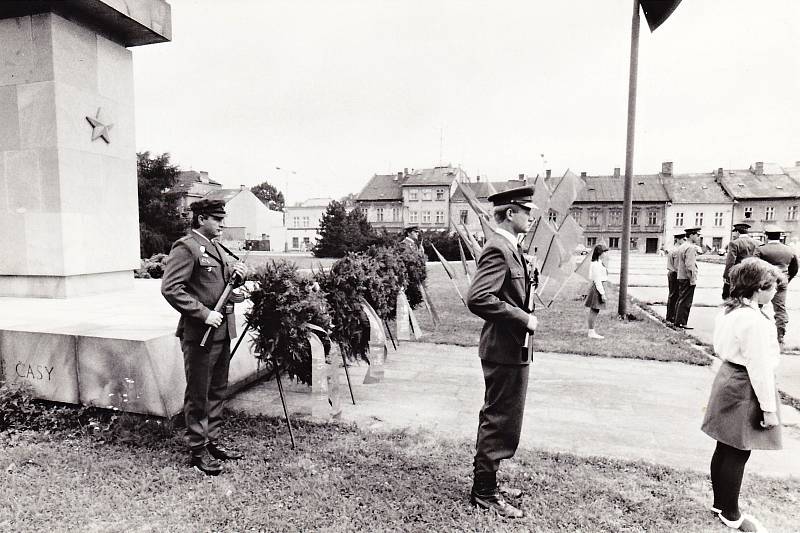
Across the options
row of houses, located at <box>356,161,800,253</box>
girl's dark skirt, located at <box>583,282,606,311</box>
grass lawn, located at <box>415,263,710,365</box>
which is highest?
row of houses, located at <box>356,161,800,253</box>

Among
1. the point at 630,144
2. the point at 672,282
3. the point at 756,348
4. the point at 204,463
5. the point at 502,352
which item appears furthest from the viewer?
the point at 672,282

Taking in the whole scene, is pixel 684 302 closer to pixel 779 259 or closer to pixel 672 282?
pixel 672 282

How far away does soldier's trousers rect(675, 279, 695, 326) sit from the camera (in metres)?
10.1

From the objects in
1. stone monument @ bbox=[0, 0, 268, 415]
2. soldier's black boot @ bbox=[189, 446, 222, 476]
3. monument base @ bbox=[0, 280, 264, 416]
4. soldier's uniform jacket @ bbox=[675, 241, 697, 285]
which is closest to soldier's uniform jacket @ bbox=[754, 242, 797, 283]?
soldier's uniform jacket @ bbox=[675, 241, 697, 285]

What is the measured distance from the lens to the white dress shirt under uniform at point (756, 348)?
295 cm

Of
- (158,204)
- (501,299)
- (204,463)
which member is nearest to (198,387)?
(204,463)

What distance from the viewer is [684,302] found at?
10133mm

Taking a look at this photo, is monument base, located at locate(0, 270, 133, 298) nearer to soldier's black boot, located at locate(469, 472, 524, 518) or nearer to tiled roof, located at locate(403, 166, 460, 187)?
soldier's black boot, located at locate(469, 472, 524, 518)

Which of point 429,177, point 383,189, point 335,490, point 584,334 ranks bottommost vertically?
point 584,334

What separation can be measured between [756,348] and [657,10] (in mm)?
9548

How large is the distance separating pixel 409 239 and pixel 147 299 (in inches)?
218

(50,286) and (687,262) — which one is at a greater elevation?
(687,262)

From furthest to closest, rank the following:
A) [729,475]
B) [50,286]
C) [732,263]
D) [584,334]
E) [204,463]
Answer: [584,334] → [732,263] → [50,286] → [204,463] → [729,475]

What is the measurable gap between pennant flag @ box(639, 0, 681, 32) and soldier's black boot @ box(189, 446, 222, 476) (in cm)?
1096
